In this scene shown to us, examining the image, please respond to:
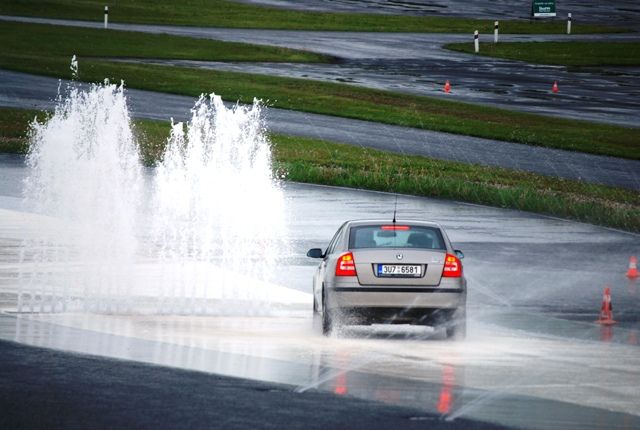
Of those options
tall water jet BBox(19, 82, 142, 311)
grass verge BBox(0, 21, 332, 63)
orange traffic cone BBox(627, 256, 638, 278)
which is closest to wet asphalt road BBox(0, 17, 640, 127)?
grass verge BBox(0, 21, 332, 63)

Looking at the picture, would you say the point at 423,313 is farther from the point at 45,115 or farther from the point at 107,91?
the point at 107,91

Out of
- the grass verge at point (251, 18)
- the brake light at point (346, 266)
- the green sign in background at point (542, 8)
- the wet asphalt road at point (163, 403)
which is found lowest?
the wet asphalt road at point (163, 403)

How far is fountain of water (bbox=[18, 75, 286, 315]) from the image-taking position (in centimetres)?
2111

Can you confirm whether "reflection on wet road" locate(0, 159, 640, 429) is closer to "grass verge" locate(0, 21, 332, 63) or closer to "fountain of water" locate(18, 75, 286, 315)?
"fountain of water" locate(18, 75, 286, 315)

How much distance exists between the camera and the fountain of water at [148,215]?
21109mm

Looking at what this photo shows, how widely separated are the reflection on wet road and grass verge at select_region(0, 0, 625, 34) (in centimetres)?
5130

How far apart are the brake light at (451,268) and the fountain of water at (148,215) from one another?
354cm

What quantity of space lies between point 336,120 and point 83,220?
63.5ft

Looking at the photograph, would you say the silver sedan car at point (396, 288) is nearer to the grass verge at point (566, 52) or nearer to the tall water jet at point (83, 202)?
the tall water jet at point (83, 202)

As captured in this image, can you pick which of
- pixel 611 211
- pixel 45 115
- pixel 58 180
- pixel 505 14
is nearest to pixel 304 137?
pixel 45 115

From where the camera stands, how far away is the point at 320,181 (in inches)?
1430

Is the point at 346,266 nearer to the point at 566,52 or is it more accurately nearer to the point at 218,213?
the point at 218,213

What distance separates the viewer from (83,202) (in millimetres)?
31953

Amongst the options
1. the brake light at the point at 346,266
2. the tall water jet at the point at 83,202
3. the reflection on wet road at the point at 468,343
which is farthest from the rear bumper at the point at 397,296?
the tall water jet at the point at 83,202
